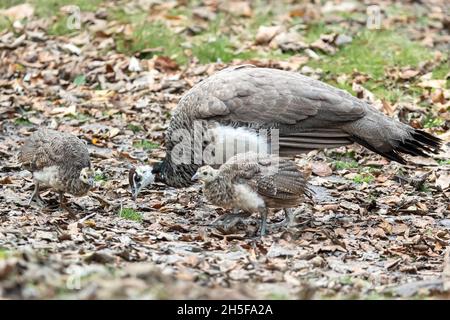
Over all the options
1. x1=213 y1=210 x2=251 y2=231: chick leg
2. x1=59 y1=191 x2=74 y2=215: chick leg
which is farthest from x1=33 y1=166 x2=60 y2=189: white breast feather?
x1=213 y1=210 x2=251 y2=231: chick leg

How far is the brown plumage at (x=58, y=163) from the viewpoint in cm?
727

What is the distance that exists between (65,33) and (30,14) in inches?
27.9

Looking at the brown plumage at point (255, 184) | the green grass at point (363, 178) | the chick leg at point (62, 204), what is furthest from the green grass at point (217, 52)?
the brown plumage at point (255, 184)

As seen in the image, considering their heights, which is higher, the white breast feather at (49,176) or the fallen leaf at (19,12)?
the white breast feather at (49,176)

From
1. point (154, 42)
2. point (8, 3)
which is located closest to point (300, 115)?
point (154, 42)

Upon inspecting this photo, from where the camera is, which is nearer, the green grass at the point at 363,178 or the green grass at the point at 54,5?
the green grass at the point at 363,178

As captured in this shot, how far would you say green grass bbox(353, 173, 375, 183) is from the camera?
27.7 feet

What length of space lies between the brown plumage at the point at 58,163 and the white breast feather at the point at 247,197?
127 centimetres

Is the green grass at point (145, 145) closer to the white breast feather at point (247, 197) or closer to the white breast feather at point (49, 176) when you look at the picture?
the white breast feather at point (49, 176)

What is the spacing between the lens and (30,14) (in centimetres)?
1239

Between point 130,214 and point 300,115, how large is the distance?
1639 mm

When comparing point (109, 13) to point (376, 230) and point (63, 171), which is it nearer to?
point (63, 171)

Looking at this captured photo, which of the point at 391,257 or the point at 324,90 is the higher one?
the point at 324,90
